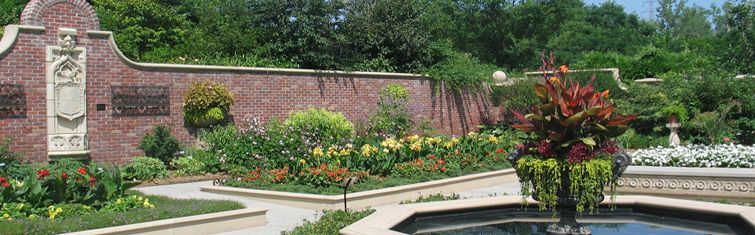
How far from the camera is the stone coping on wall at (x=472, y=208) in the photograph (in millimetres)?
7973

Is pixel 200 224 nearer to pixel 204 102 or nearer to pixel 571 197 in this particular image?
pixel 571 197

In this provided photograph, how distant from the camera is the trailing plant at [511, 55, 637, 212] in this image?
727 centimetres

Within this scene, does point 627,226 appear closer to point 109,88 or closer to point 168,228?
point 168,228

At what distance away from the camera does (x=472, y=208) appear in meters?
9.98

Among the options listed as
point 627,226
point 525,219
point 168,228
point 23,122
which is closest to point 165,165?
point 23,122

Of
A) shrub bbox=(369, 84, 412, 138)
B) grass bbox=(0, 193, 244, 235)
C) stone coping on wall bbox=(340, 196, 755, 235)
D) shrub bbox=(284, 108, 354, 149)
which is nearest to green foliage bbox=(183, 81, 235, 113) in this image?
shrub bbox=(284, 108, 354, 149)

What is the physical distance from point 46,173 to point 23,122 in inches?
195

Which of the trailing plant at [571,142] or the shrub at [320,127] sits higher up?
the trailing plant at [571,142]

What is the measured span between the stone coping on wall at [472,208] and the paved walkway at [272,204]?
1.54m

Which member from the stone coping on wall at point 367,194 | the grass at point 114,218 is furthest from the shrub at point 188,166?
the grass at point 114,218

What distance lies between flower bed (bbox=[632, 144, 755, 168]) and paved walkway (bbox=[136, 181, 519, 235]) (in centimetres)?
295

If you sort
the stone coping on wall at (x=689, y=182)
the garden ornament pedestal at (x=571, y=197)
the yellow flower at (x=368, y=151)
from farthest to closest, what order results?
the yellow flower at (x=368, y=151) → the stone coping on wall at (x=689, y=182) → the garden ornament pedestal at (x=571, y=197)

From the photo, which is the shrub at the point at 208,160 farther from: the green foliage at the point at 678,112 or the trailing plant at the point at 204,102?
the green foliage at the point at 678,112

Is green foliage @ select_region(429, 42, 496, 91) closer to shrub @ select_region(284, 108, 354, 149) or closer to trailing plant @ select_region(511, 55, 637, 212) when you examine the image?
shrub @ select_region(284, 108, 354, 149)
